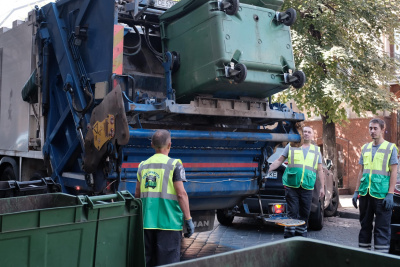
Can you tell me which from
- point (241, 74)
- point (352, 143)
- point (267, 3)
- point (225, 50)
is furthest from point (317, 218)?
point (352, 143)

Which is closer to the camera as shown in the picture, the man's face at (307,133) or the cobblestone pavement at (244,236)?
the man's face at (307,133)

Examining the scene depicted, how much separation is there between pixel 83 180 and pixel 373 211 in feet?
10.3

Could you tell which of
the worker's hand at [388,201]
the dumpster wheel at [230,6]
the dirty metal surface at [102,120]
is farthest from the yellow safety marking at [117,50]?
the worker's hand at [388,201]

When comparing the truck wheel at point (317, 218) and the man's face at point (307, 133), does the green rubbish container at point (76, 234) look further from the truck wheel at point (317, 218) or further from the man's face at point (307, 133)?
the truck wheel at point (317, 218)

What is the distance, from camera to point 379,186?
5.88m

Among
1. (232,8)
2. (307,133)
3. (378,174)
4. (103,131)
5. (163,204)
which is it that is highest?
(232,8)

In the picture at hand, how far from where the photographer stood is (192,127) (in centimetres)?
588

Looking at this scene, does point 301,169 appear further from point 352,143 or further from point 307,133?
point 352,143

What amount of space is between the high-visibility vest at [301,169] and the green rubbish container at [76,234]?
3.58 meters

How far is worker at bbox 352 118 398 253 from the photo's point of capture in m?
5.86

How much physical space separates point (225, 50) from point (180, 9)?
796 millimetres

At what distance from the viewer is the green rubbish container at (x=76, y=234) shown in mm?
2928

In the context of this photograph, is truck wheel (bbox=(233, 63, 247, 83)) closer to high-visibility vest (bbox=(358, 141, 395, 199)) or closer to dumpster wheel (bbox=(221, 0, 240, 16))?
dumpster wheel (bbox=(221, 0, 240, 16))

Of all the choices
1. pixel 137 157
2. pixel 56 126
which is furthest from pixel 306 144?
pixel 56 126
